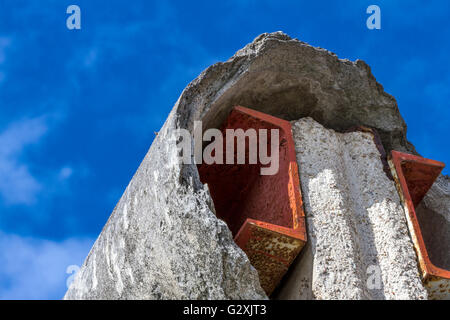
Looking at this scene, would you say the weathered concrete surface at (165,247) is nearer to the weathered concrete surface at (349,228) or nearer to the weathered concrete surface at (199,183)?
the weathered concrete surface at (199,183)

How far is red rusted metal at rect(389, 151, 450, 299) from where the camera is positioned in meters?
3.88

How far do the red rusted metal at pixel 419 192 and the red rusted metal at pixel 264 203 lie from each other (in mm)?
742

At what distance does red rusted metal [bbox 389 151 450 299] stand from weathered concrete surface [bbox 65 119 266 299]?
118 centimetres

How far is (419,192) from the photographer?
4.82 m

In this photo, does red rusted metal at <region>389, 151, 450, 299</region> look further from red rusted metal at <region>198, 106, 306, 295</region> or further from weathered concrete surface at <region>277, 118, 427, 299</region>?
red rusted metal at <region>198, 106, 306, 295</region>

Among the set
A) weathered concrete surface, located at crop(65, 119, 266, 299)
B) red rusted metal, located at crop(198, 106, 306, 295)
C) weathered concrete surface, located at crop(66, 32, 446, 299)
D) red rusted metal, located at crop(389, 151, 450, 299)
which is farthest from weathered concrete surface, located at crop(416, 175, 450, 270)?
weathered concrete surface, located at crop(65, 119, 266, 299)

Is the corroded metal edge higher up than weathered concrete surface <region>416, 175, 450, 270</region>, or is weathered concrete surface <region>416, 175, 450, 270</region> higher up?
weathered concrete surface <region>416, 175, 450, 270</region>

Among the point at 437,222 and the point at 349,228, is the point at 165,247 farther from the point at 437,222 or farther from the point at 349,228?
the point at 437,222

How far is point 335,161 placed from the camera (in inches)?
174

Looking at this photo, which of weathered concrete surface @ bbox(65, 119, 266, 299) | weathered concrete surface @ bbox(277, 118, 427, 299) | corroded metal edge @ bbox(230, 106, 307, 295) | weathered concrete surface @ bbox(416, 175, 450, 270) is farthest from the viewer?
weathered concrete surface @ bbox(416, 175, 450, 270)

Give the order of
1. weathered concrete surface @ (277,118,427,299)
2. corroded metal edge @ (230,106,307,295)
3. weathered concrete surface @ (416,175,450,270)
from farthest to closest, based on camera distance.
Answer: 1. weathered concrete surface @ (416,175,450,270)
2. corroded metal edge @ (230,106,307,295)
3. weathered concrete surface @ (277,118,427,299)

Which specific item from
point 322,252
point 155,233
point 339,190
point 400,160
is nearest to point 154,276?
point 155,233

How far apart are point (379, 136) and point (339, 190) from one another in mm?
964

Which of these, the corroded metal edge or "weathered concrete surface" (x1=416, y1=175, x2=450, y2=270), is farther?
"weathered concrete surface" (x1=416, y1=175, x2=450, y2=270)
